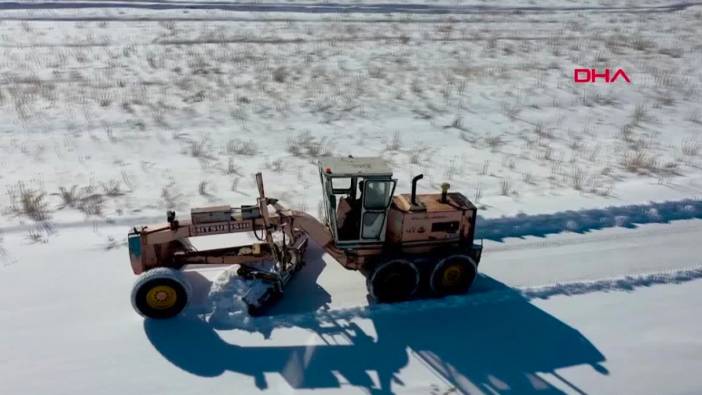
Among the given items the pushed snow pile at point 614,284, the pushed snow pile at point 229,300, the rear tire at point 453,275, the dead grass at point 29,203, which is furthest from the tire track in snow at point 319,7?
the rear tire at point 453,275

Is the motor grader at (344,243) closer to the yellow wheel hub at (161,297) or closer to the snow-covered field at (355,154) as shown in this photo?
the yellow wheel hub at (161,297)

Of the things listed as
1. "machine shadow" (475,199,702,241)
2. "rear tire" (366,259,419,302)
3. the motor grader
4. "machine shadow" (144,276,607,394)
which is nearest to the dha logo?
"machine shadow" (475,199,702,241)

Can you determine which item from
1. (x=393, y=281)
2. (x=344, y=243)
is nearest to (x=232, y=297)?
(x=344, y=243)

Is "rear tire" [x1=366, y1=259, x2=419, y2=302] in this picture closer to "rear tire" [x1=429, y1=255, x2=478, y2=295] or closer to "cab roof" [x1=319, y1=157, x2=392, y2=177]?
"rear tire" [x1=429, y1=255, x2=478, y2=295]

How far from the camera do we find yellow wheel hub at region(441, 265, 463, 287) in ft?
31.0

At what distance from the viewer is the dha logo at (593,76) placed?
69.3 ft

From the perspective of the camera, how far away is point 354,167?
29.1 feet

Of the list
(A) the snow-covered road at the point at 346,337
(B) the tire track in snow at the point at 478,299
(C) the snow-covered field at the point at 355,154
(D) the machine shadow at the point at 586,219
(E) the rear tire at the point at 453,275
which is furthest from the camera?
(D) the machine shadow at the point at 586,219

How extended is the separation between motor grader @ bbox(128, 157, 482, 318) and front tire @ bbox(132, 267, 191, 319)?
0.01 m

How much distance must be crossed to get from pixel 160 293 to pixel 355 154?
7.49m

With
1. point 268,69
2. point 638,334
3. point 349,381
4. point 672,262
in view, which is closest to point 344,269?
point 349,381

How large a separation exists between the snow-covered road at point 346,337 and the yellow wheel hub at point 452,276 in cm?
27

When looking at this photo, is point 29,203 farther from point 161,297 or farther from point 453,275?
point 453,275

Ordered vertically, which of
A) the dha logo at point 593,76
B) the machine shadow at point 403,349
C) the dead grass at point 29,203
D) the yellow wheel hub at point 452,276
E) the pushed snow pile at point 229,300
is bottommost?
the machine shadow at point 403,349
